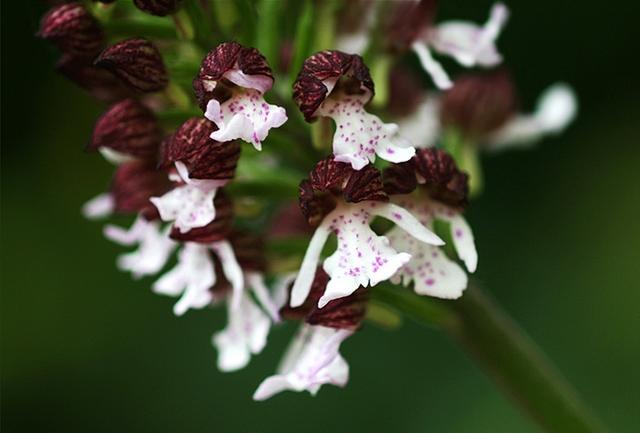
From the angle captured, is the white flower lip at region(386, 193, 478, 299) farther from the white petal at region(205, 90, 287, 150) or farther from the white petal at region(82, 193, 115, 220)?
the white petal at region(82, 193, 115, 220)

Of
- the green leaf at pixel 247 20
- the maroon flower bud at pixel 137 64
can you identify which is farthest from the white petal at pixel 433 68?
the maroon flower bud at pixel 137 64

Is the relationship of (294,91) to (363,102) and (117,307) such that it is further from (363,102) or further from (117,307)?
(117,307)

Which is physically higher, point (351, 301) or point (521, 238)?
point (351, 301)

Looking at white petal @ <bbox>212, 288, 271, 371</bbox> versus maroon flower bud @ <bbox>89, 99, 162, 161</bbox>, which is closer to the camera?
maroon flower bud @ <bbox>89, 99, 162, 161</bbox>

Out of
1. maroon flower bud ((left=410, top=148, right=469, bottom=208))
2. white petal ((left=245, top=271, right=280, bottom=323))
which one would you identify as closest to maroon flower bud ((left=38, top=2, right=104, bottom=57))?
white petal ((left=245, top=271, right=280, bottom=323))

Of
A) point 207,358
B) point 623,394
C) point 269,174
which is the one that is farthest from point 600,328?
point 269,174

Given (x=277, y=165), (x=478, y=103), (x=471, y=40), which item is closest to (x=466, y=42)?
(x=471, y=40)

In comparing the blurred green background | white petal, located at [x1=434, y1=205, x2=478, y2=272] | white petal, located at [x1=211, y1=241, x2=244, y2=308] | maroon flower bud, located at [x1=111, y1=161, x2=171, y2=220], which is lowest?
the blurred green background

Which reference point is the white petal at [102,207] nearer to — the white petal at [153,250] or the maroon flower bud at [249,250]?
the white petal at [153,250]
